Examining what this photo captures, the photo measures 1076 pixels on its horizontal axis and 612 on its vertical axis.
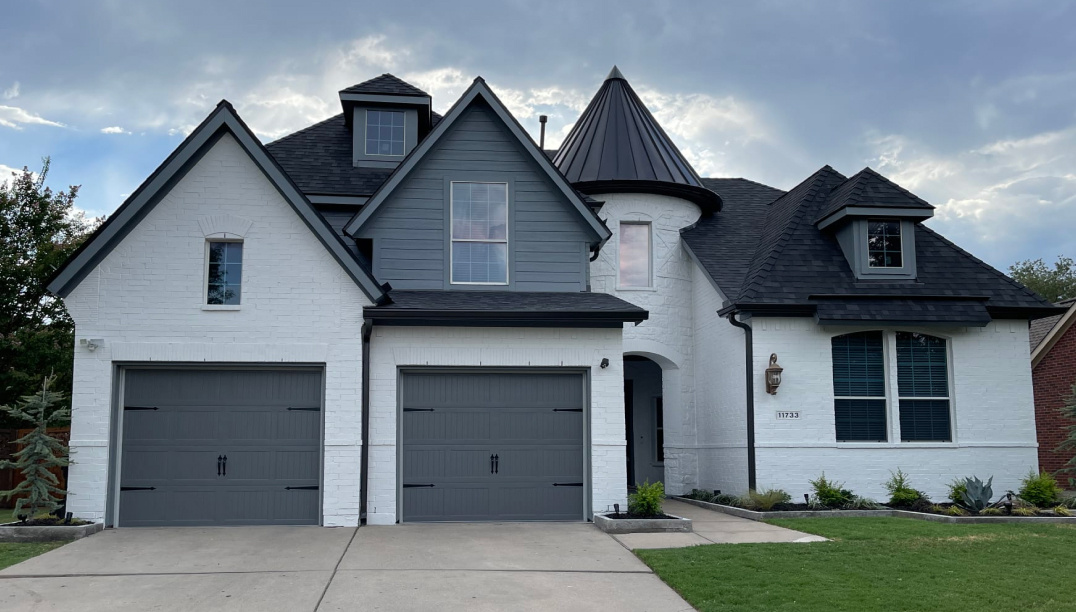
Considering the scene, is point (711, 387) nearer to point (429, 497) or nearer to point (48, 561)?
point (429, 497)

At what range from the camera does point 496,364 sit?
44.5ft

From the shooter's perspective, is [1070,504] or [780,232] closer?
[1070,504]

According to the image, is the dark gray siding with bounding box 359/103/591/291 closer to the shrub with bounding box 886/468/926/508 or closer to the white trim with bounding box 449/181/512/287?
the white trim with bounding box 449/181/512/287

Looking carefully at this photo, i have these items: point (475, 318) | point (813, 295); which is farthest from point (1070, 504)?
point (475, 318)

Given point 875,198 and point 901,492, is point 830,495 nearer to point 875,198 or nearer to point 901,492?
point 901,492

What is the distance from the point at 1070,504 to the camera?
14906mm

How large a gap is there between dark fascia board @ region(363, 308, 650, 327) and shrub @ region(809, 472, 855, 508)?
4514 mm

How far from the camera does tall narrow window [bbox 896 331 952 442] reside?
52.5 feet

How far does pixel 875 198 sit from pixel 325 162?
10.5 meters

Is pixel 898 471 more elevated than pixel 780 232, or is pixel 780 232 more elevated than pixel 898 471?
pixel 780 232

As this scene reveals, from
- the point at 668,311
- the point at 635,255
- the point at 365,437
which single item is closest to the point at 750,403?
the point at 668,311

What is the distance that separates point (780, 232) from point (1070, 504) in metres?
6.90

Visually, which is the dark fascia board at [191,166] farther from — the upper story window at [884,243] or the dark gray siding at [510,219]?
the upper story window at [884,243]

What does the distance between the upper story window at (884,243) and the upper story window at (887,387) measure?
4.55 ft
